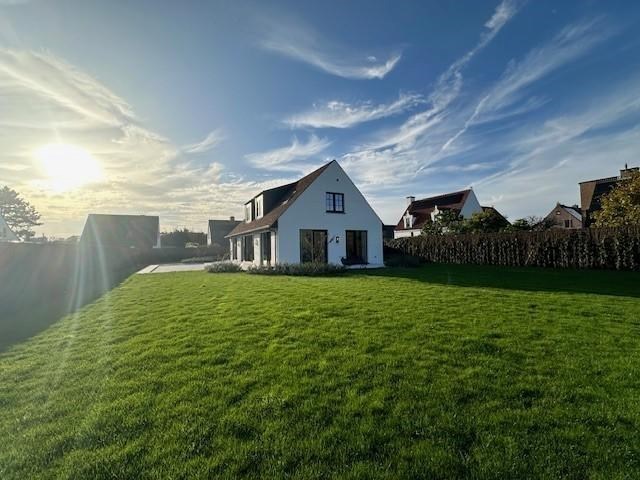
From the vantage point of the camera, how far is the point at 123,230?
41781 mm

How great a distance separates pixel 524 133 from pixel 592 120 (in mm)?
2341

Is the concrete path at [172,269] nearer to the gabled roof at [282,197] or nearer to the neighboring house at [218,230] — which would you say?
the gabled roof at [282,197]

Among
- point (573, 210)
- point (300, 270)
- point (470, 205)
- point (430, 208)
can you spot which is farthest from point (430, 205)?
point (300, 270)

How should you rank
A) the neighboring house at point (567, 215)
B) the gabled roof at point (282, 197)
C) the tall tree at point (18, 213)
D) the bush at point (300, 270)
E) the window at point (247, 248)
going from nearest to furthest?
the bush at point (300, 270)
the gabled roof at point (282, 197)
the window at point (247, 248)
the neighboring house at point (567, 215)
the tall tree at point (18, 213)

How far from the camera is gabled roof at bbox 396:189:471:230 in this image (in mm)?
37219

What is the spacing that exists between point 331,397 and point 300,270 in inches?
516

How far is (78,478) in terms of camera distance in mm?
2354

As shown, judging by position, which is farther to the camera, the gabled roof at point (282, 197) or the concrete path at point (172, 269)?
the concrete path at point (172, 269)

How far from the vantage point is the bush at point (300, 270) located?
53.0ft

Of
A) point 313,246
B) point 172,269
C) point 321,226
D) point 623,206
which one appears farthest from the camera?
point 172,269

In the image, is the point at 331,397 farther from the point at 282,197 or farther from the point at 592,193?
the point at 592,193

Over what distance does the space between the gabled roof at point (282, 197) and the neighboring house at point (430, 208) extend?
1737cm

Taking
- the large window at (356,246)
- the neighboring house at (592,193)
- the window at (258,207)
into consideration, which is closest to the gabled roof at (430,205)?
the neighboring house at (592,193)

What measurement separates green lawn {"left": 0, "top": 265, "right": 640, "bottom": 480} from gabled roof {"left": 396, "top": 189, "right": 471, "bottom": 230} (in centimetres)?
3172
